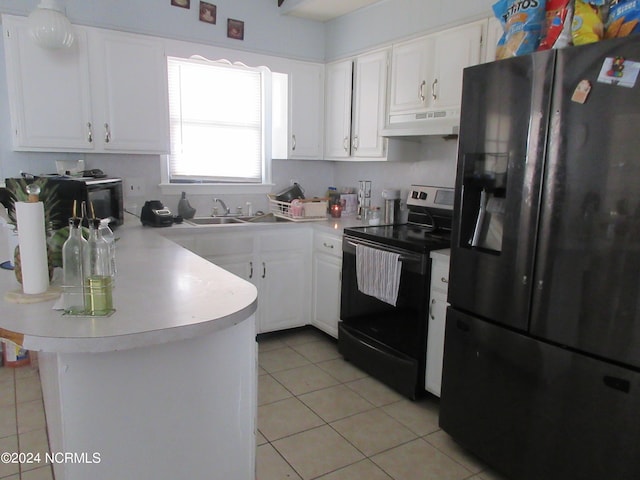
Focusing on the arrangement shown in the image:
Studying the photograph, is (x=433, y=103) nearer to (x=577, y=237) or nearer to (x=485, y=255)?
(x=485, y=255)

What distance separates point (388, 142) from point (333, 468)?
213cm

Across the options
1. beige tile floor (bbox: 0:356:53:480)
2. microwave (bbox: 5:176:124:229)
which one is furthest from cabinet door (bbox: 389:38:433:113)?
beige tile floor (bbox: 0:356:53:480)

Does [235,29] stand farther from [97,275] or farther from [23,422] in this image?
[23,422]

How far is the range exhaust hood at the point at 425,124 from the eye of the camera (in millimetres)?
2633

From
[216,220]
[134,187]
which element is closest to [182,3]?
[134,187]

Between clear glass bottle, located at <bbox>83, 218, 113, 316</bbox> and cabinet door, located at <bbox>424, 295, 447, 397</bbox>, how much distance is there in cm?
168

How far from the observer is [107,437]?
1.21m

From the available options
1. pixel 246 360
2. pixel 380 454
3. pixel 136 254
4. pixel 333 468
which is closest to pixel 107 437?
pixel 246 360

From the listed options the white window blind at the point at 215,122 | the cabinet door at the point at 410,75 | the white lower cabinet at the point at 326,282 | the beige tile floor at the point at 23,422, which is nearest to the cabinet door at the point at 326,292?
the white lower cabinet at the point at 326,282

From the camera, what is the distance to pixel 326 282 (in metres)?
3.38

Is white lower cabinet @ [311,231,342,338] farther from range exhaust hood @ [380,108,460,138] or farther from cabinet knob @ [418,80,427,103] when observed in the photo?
cabinet knob @ [418,80,427,103]

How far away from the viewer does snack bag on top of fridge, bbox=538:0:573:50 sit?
168 cm

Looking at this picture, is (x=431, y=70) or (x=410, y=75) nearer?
(x=431, y=70)

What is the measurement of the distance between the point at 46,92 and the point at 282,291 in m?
2.00
